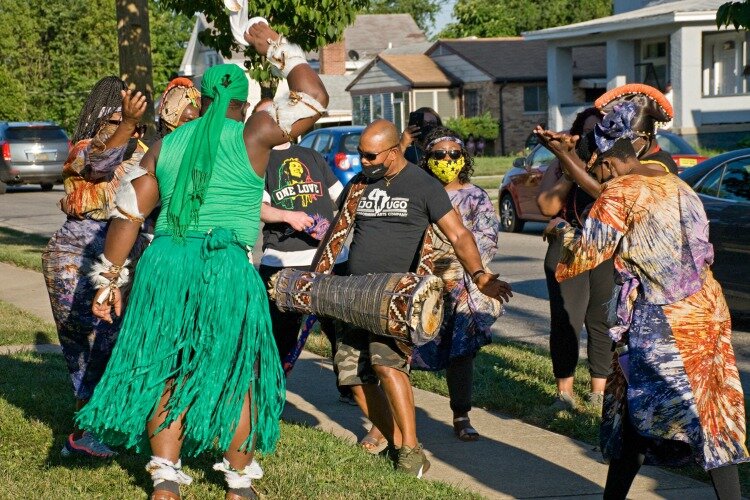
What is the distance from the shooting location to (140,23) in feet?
43.1

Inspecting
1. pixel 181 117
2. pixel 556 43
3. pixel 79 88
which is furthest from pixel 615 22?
pixel 181 117

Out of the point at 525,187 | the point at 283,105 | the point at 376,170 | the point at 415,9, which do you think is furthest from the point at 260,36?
the point at 415,9

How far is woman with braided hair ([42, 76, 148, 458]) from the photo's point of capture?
5965 millimetres

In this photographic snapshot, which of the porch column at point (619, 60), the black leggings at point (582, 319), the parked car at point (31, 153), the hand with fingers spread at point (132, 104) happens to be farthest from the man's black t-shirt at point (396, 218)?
the porch column at point (619, 60)

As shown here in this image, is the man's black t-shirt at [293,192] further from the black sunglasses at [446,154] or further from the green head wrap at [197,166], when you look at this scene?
the green head wrap at [197,166]

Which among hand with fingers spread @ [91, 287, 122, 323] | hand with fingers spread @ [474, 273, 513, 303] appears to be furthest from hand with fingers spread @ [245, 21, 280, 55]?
hand with fingers spread @ [474, 273, 513, 303]

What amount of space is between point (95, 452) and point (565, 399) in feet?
9.02

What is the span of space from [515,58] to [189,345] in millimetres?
A: 42822

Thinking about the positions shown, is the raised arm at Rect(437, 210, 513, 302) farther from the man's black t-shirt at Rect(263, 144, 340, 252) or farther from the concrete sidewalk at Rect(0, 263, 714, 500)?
the man's black t-shirt at Rect(263, 144, 340, 252)

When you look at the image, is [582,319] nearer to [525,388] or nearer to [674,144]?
[525,388]

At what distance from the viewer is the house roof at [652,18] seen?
29.8 metres

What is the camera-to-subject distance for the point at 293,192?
662 centimetres

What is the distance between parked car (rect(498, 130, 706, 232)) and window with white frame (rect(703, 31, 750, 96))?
14.9 meters

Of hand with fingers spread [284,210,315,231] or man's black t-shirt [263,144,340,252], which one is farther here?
man's black t-shirt [263,144,340,252]
